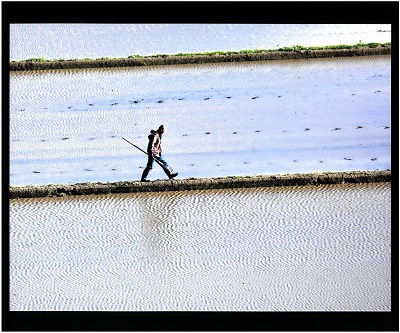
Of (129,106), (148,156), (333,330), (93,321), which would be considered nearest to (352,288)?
(333,330)

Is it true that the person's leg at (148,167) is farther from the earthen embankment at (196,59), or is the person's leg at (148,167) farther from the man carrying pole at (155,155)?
the earthen embankment at (196,59)

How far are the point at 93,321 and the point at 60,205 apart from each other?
1.21 m

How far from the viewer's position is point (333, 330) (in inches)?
164

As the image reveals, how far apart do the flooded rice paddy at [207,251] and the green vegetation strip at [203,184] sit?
0.03 metres

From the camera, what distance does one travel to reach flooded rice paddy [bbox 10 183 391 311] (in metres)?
4.45

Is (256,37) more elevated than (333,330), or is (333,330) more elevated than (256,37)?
(256,37)

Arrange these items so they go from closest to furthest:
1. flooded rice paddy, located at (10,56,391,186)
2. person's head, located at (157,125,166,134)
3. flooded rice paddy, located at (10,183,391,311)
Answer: flooded rice paddy, located at (10,183,391,311), person's head, located at (157,125,166,134), flooded rice paddy, located at (10,56,391,186)

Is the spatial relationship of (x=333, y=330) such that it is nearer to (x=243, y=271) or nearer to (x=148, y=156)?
(x=243, y=271)

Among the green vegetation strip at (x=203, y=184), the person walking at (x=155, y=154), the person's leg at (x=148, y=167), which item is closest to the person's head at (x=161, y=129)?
the person walking at (x=155, y=154)

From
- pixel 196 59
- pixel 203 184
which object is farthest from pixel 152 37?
pixel 203 184

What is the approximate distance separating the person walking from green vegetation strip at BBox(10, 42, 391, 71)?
1310mm

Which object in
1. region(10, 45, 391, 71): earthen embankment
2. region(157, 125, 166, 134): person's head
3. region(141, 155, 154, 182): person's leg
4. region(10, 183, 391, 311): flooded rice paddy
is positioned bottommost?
region(10, 183, 391, 311): flooded rice paddy

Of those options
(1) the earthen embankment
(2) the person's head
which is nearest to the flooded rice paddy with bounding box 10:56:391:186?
(1) the earthen embankment

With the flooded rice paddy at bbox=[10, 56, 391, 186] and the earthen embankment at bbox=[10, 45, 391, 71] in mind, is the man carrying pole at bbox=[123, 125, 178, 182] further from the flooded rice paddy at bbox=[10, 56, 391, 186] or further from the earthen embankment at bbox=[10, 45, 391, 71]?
the earthen embankment at bbox=[10, 45, 391, 71]
